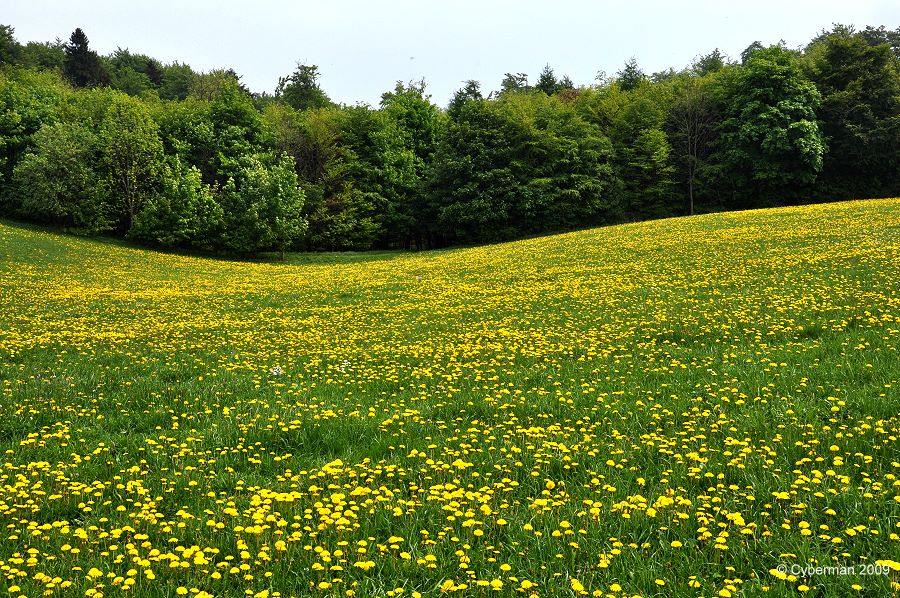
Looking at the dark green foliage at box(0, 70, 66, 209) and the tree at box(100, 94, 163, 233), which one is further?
the dark green foliage at box(0, 70, 66, 209)

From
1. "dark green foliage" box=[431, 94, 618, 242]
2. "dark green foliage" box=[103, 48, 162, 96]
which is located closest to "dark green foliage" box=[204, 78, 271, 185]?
"dark green foliage" box=[431, 94, 618, 242]

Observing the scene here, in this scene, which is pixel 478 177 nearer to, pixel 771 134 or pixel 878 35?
pixel 771 134

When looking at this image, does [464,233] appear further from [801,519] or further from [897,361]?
[801,519]

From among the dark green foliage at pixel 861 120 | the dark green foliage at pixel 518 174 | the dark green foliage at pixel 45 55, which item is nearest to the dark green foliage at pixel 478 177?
the dark green foliage at pixel 518 174

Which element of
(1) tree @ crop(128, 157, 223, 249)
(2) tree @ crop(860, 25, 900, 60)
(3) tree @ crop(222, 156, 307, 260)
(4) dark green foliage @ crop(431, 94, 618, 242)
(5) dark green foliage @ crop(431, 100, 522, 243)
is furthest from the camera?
(2) tree @ crop(860, 25, 900, 60)

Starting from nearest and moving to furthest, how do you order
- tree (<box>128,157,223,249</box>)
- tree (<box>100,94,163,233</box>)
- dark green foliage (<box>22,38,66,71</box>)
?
tree (<box>128,157,223,249</box>) < tree (<box>100,94,163,233</box>) < dark green foliage (<box>22,38,66,71</box>)

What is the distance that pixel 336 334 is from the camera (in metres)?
13.9

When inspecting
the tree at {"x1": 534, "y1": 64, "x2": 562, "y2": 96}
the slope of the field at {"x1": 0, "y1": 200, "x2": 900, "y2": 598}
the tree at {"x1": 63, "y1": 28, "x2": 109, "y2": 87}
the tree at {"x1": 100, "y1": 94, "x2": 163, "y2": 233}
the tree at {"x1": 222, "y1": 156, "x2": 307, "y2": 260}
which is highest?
the tree at {"x1": 63, "y1": 28, "x2": 109, "y2": 87}

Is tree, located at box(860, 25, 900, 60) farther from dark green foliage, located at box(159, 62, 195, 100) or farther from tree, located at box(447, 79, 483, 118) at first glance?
dark green foliage, located at box(159, 62, 195, 100)

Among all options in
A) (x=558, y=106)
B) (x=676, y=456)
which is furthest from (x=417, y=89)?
(x=676, y=456)

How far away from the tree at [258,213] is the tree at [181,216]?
136cm

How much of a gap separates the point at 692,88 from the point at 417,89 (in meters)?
33.6

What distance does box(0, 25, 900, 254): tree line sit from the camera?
46625 millimetres

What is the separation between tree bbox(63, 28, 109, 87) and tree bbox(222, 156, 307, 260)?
205ft
